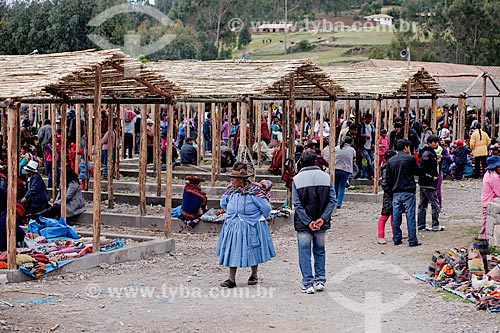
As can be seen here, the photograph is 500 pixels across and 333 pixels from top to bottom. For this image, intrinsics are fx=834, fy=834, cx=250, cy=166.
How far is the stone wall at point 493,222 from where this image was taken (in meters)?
11.5

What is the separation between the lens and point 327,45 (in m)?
78.1

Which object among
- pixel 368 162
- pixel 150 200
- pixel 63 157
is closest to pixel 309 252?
pixel 63 157

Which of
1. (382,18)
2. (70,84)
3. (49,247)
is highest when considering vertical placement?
(382,18)

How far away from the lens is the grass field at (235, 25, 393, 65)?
69.8m

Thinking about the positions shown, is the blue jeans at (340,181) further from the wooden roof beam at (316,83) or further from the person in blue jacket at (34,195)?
the person in blue jacket at (34,195)

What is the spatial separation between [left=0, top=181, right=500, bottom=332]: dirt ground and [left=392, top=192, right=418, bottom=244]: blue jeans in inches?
8.9

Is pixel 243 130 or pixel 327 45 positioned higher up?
pixel 327 45

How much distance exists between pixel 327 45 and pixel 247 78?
6298 cm

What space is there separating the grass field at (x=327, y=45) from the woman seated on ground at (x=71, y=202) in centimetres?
5200

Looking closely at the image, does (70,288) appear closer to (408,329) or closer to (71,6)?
(408,329)

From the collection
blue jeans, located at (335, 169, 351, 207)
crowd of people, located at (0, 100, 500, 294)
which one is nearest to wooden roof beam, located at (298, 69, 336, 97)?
crowd of people, located at (0, 100, 500, 294)

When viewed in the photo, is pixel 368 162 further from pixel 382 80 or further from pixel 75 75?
pixel 75 75

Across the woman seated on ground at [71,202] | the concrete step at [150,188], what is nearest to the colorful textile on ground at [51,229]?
the woman seated on ground at [71,202]

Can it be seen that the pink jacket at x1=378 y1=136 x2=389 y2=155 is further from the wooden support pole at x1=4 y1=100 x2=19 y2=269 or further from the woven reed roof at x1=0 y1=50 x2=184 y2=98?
the wooden support pole at x1=4 y1=100 x2=19 y2=269
